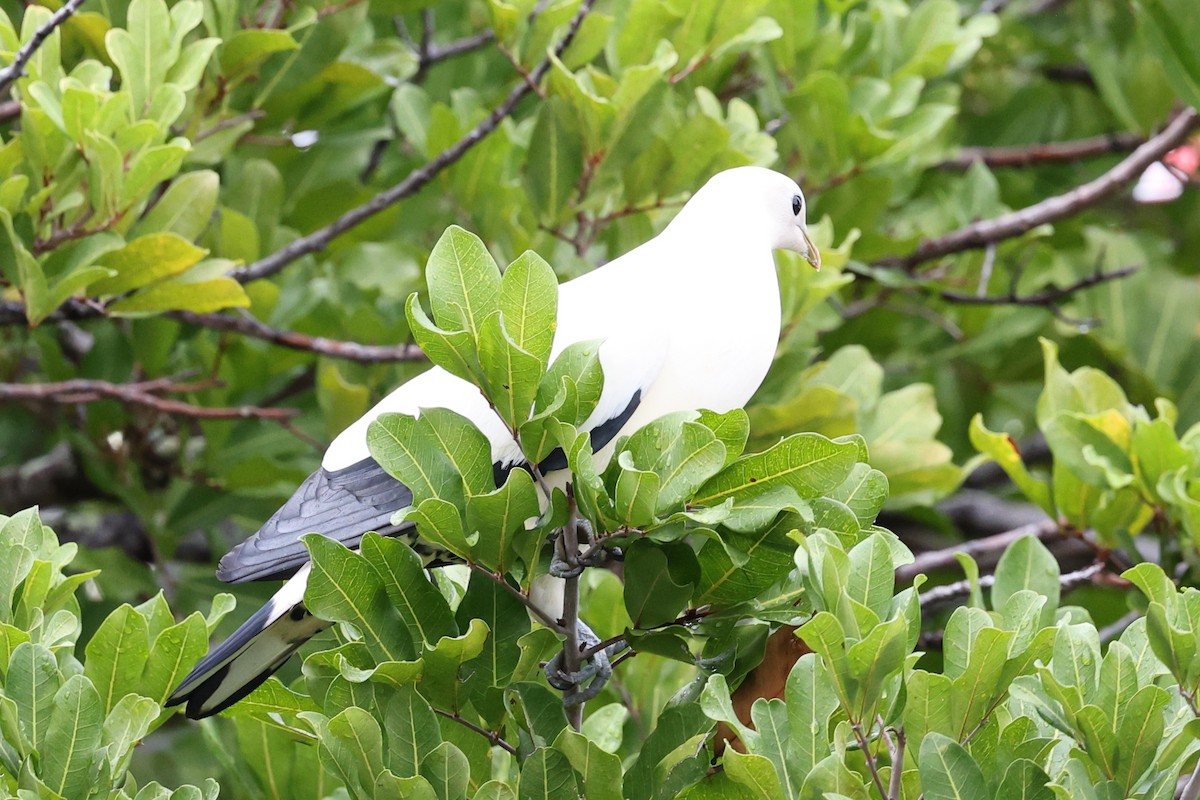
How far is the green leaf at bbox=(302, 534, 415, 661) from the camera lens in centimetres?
174

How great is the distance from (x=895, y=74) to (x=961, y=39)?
235mm

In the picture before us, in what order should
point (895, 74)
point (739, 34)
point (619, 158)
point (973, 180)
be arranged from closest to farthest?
1. point (619, 158)
2. point (739, 34)
3. point (895, 74)
4. point (973, 180)

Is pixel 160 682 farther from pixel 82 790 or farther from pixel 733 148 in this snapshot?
pixel 733 148

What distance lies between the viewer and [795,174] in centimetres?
368

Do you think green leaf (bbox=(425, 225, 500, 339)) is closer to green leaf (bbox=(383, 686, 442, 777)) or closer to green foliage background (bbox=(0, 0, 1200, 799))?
green foliage background (bbox=(0, 0, 1200, 799))

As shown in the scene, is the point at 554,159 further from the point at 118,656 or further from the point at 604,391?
the point at 118,656

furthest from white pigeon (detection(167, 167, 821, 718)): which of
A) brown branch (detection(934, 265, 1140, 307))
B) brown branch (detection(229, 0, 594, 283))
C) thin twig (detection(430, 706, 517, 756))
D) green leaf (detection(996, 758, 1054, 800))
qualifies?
brown branch (detection(934, 265, 1140, 307))

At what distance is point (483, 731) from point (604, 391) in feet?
1.55

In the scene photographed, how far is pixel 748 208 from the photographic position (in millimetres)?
2170

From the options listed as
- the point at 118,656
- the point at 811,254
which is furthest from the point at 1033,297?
the point at 118,656

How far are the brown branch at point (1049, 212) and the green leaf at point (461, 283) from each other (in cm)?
225

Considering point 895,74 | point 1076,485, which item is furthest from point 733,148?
point 1076,485

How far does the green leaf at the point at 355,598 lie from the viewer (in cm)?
174

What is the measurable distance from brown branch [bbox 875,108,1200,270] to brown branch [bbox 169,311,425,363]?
1379 mm
